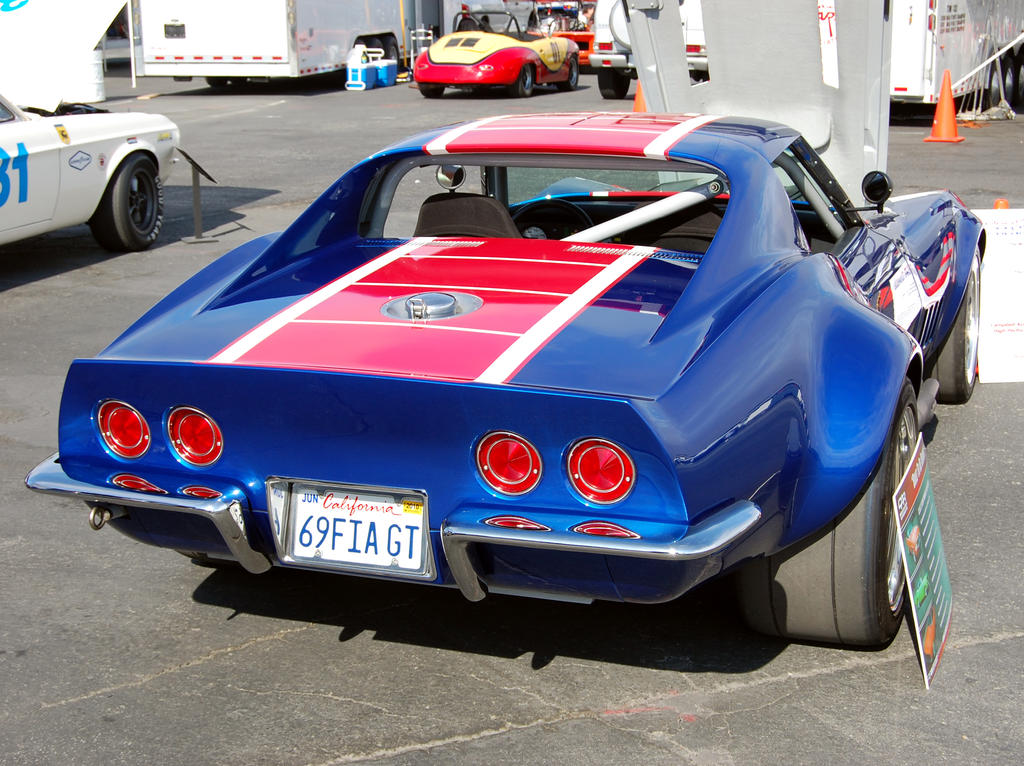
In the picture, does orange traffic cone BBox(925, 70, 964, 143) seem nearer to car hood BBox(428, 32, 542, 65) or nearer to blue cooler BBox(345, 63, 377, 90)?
car hood BBox(428, 32, 542, 65)

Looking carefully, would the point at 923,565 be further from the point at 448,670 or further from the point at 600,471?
the point at 448,670

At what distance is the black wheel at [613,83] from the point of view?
21.2 m

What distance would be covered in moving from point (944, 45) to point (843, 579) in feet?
47.1

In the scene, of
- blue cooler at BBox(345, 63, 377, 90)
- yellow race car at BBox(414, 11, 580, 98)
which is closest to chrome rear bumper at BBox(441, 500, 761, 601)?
yellow race car at BBox(414, 11, 580, 98)

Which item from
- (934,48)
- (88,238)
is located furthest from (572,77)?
(88,238)

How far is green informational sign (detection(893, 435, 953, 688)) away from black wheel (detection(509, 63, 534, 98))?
1912 cm

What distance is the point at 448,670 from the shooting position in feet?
11.4

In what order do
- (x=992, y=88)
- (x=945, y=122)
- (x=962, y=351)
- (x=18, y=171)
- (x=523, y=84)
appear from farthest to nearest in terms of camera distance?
(x=523, y=84) → (x=992, y=88) → (x=945, y=122) → (x=18, y=171) → (x=962, y=351)

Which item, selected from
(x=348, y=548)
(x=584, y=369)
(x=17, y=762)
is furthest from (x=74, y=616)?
(x=584, y=369)

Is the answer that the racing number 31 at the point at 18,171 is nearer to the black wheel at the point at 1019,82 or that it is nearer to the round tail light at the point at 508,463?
the round tail light at the point at 508,463

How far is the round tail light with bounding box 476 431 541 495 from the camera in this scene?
2.95m

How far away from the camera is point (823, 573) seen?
336cm

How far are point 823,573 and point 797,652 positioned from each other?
1.01 ft

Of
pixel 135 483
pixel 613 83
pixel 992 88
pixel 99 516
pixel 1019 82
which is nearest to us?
pixel 135 483
